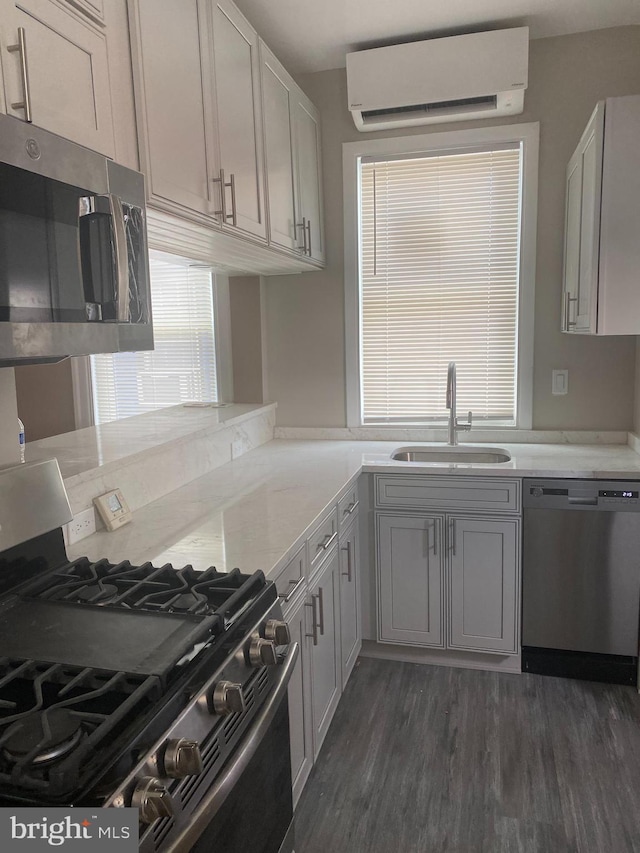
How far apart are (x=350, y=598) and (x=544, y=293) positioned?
1.72m

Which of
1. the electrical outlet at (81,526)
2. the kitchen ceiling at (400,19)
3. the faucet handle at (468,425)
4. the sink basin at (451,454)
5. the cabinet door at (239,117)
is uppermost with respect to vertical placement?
the kitchen ceiling at (400,19)

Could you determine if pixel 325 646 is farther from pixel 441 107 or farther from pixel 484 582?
pixel 441 107

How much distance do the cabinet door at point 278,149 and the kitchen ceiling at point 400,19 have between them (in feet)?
0.73

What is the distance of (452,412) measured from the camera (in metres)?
3.07

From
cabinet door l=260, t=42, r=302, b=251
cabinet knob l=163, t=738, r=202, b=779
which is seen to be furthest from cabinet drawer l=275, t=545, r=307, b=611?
cabinet door l=260, t=42, r=302, b=251

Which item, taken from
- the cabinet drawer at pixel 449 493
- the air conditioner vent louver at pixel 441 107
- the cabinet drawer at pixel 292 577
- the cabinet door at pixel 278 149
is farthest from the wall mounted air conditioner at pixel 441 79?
the cabinet drawer at pixel 292 577

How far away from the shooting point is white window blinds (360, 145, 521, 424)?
310cm

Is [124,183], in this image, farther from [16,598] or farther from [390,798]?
[390,798]

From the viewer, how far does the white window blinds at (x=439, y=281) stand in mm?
3100

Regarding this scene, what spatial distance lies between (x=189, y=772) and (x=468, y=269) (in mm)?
2732

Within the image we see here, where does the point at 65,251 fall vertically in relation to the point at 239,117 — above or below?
below

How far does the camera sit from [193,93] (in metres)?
1.84

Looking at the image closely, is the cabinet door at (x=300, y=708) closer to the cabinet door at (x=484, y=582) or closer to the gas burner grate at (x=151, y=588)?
the gas burner grate at (x=151, y=588)

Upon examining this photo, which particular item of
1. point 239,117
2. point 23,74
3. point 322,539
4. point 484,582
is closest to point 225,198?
point 239,117
